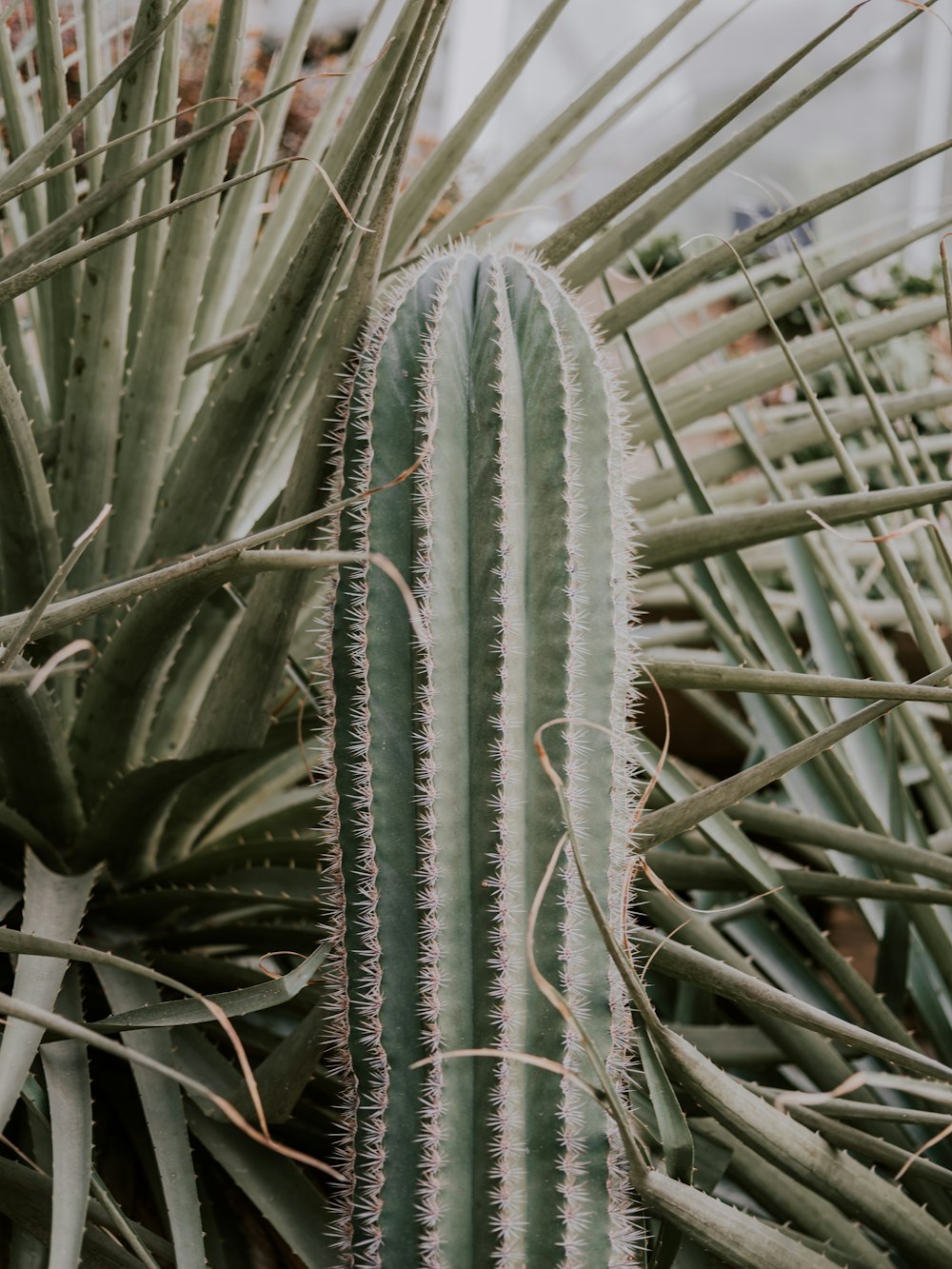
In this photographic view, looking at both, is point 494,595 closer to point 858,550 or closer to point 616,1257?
point 616,1257

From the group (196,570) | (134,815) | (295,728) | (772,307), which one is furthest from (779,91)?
(196,570)

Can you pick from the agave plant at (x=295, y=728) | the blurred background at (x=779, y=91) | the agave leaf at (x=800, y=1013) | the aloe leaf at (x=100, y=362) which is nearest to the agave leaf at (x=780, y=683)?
the agave plant at (x=295, y=728)

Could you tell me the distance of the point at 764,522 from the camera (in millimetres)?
694

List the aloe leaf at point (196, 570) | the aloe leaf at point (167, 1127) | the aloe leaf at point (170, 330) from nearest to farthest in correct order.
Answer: the aloe leaf at point (196, 570) < the aloe leaf at point (167, 1127) < the aloe leaf at point (170, 330)

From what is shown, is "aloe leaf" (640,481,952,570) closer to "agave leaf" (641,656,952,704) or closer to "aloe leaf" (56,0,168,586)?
"agave leaf" (641,656,952,704)

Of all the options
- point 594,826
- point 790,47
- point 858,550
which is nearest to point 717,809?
point 594,826

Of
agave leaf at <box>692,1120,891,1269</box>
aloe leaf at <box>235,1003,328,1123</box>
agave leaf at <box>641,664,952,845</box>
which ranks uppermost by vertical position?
agave leaf at <box>641,664,952,845</box>

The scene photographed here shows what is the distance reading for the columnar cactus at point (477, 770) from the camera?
561 mm

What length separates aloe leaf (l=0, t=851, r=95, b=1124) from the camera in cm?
58

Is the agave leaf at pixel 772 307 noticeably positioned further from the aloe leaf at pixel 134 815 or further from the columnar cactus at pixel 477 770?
the aloe leaf at pixel 134 815

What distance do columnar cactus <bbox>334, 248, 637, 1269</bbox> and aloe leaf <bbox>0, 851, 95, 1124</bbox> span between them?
16 centimetres

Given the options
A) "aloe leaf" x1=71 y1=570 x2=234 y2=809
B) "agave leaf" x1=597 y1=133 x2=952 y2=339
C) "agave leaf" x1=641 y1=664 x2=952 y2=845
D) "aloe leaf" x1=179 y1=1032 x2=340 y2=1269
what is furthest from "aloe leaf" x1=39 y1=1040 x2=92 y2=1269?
"agave leaf" x1=597 y1=133 x2=952 y2=339

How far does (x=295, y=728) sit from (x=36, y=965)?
28 centimetres

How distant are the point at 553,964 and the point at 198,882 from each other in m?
0.41
